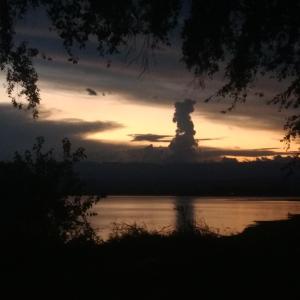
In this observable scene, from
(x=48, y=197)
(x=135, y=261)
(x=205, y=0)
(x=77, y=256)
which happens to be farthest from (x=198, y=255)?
(x=48, y=197)

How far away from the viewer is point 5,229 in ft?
49.9

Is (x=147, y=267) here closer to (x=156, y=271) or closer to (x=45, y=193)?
(x=156, y=271)

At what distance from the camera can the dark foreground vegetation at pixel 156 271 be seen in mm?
9922

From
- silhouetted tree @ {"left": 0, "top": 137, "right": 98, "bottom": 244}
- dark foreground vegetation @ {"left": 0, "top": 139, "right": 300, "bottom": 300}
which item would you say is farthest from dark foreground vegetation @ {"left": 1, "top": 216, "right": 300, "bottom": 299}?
silhouetted tree @ {"left": 0, "top": 137, "right": 98, "bottom": 244}

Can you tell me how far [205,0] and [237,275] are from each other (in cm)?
528

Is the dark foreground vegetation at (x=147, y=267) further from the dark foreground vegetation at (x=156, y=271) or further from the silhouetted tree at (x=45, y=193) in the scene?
the silhouetted tree at (x=45, y=193)

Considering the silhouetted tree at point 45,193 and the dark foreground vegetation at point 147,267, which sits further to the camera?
the silhouetted tree at point 45,193

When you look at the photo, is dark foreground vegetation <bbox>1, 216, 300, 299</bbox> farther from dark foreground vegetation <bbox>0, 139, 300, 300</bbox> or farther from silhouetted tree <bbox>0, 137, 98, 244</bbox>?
silhouetted tree <bbox>0, 137, 98, 244</bbox>

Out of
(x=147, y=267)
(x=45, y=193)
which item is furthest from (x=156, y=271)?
(x=45, y=193)

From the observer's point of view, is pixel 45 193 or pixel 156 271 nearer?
pixel 156 271

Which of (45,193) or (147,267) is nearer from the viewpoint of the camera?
(147,267)

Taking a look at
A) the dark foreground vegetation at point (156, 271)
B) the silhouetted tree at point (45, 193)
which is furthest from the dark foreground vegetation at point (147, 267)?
the silhouetted tree at point (45, 193)

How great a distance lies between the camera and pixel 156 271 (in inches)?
441

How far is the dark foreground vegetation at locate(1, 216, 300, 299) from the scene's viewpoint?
9.92m
